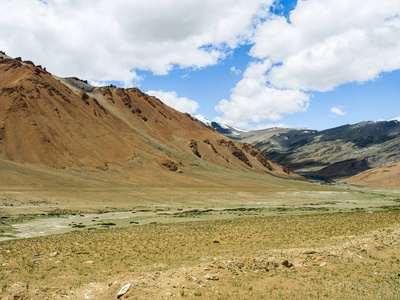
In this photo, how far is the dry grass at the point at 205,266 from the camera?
13.5m

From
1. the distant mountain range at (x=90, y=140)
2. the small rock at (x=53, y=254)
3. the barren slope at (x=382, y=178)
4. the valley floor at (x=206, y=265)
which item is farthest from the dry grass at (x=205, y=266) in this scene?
the barren slope at (x=382, y=178)

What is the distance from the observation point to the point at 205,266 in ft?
Answer: 51.4

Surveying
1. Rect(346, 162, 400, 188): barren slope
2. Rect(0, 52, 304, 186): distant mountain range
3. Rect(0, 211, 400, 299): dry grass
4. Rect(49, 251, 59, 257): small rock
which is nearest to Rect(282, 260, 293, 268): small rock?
Rect(0, 211, 400, 299): dry grass

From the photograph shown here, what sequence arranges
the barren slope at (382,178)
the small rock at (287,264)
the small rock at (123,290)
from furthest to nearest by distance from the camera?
1. the barren slope at (382,178)
2. the small rock at (287,264)
3. the small rock at (123,290)

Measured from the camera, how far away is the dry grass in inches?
532

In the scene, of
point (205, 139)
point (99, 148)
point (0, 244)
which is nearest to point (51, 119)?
point (99, 148)

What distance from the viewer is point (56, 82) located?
421ft

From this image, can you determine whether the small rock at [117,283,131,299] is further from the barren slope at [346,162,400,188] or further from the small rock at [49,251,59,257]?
the barren slope at [346,162,400,188]

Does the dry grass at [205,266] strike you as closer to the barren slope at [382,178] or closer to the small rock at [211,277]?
the small rock at [211,277]

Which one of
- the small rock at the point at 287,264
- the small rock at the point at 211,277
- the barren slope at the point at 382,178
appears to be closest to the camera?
the small rock at the point at 211,277

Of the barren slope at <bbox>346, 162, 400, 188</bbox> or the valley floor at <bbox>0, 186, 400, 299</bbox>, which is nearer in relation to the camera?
the valley floor at <bbox>0, 186, 400, 299</bbox>

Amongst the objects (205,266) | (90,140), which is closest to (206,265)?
(205,266)

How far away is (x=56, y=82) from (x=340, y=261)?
131600 mm

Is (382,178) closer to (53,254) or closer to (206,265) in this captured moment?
(206,265)
